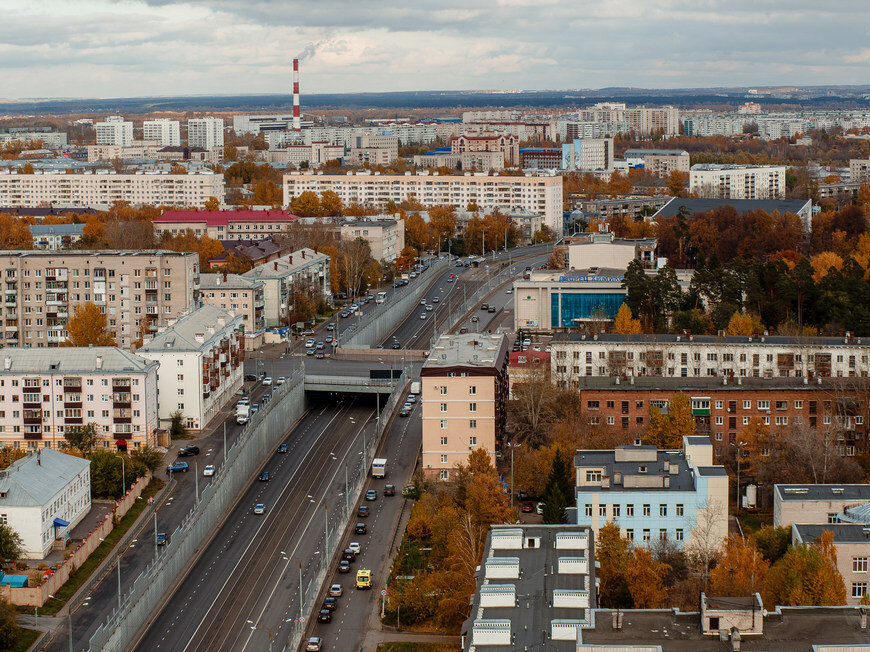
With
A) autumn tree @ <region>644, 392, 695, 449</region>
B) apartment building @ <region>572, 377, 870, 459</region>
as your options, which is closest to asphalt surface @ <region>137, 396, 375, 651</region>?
apartment building @ <region>572, 377, 870, 459</region>

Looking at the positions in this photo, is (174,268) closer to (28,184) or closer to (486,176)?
(486,176)

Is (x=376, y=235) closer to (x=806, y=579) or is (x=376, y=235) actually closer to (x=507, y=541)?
(x=507, y=541)

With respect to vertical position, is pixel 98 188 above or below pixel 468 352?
above

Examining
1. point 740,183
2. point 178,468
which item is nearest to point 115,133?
point 740,183

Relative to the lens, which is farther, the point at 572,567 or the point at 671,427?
the point at 671,427

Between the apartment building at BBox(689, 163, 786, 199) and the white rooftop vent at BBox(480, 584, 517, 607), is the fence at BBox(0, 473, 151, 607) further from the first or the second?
the apartment building at BBox(689, 163, 786, 199)

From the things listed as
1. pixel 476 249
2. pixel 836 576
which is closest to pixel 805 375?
pixel 836 576

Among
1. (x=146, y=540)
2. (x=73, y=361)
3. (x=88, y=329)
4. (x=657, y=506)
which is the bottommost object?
(x=146, y=540)
